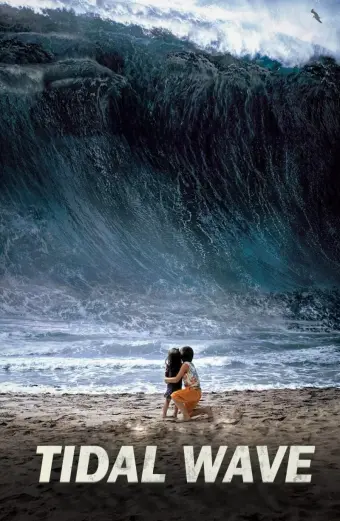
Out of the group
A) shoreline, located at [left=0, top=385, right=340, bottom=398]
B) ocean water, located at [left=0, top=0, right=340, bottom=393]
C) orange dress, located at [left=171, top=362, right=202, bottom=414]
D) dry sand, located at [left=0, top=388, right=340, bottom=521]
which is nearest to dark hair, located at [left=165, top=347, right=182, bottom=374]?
orange dress, located at [left=171, top=362, right=202, bottom=414]

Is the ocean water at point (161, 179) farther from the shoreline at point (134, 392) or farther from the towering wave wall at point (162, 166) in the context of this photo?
the shoreline at point (134, 392)

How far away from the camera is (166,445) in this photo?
3133 millimetres

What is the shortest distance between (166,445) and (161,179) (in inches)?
641

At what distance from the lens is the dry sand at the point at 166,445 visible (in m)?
2.09

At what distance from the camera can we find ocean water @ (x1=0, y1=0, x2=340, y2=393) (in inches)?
653

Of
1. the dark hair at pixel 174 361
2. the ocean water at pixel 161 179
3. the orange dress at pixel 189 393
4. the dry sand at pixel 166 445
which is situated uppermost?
the ocean water at pixel 161 179

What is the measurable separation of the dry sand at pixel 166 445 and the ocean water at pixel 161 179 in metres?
9.88

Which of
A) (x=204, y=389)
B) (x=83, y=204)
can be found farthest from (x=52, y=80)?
(x=204, y=389)

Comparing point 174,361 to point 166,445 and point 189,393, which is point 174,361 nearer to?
point 189,393

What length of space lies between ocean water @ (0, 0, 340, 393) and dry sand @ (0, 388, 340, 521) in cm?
988

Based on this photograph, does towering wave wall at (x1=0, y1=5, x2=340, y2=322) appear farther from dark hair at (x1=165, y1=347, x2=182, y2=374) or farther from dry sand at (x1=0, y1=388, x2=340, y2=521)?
dark hair at (x1=165, y1=347, x2=182, y2=374)

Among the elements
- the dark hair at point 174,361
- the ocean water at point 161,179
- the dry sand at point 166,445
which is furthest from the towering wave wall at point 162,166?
the dark hair at point 174,361

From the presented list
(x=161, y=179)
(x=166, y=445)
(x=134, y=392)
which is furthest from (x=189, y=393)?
(x=161, y=179)

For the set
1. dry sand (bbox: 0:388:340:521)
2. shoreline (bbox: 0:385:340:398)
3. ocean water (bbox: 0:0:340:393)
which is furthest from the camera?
ocean water (bbox: 0:0:340:393)
